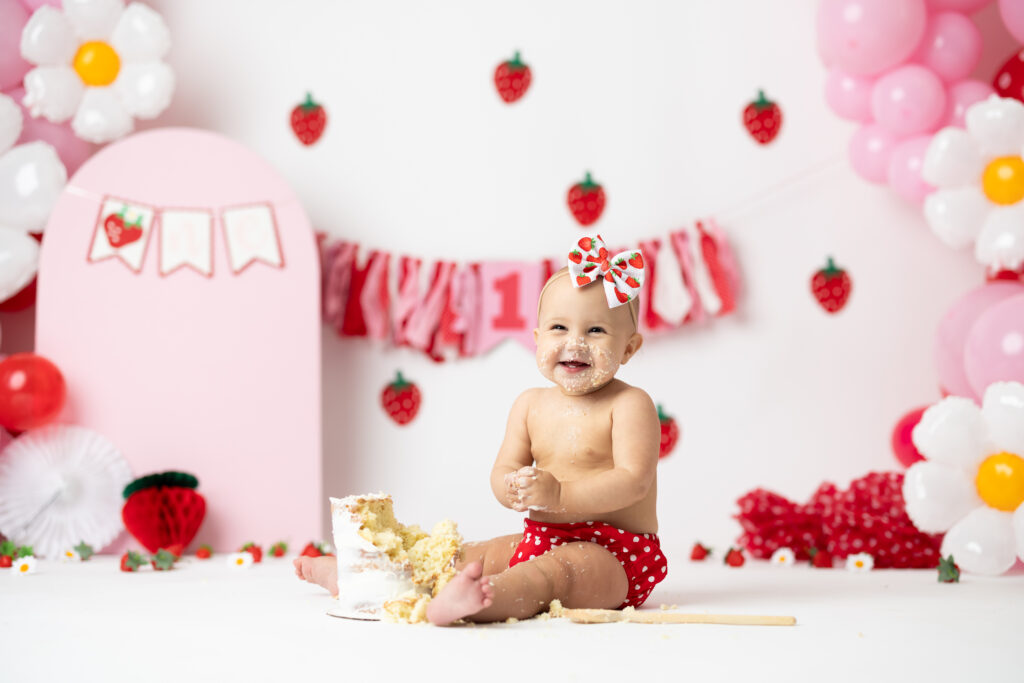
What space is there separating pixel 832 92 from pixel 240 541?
208 centimetres

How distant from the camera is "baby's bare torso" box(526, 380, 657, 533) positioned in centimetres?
193

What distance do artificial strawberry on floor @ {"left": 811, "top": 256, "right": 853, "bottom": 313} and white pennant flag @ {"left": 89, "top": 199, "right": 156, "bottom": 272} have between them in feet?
6.51

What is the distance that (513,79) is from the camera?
134 inches

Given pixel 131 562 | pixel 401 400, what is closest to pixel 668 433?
pixel 401 400

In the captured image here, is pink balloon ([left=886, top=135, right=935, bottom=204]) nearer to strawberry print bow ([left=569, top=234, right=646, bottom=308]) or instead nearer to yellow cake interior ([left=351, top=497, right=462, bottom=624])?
strawberry print bow ([left=569, top=234, right=646, bottom=308])

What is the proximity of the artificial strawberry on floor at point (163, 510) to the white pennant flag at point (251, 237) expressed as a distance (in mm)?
648

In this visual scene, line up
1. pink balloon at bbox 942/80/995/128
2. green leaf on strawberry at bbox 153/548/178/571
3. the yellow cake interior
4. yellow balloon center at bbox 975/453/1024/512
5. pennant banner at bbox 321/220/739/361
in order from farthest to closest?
pennant banner at bbox 321/220/739/361, pink balloon at bbox 942/80/995/128, green leaf on strawberry at bbox 153/548/178/571, yellow balloon center at bbox 975/453/1024/512, the yellow cake interior

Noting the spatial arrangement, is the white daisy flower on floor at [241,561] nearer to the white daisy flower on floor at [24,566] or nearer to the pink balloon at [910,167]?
the white daisy flower on floor at [24,566]

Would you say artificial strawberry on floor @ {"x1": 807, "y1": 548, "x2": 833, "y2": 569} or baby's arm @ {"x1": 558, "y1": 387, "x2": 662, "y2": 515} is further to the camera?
artificial strawberry on floor @ {"x1": 807, "y1": 548, "x2": 833, "y2": 569}

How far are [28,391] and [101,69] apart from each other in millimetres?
945

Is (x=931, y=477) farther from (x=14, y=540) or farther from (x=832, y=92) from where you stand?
(x=14, y=540)

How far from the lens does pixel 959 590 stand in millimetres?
2168

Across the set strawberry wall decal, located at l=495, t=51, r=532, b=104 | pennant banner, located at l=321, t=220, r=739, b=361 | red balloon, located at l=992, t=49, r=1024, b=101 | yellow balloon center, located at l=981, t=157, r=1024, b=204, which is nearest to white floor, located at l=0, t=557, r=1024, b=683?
yellow balloon center, located at l=981, t=157, r=1024, b=204

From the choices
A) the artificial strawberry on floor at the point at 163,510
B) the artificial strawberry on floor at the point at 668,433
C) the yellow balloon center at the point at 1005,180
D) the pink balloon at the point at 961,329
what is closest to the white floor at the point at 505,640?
the artificial strawberry on floor at the point at 163,510
